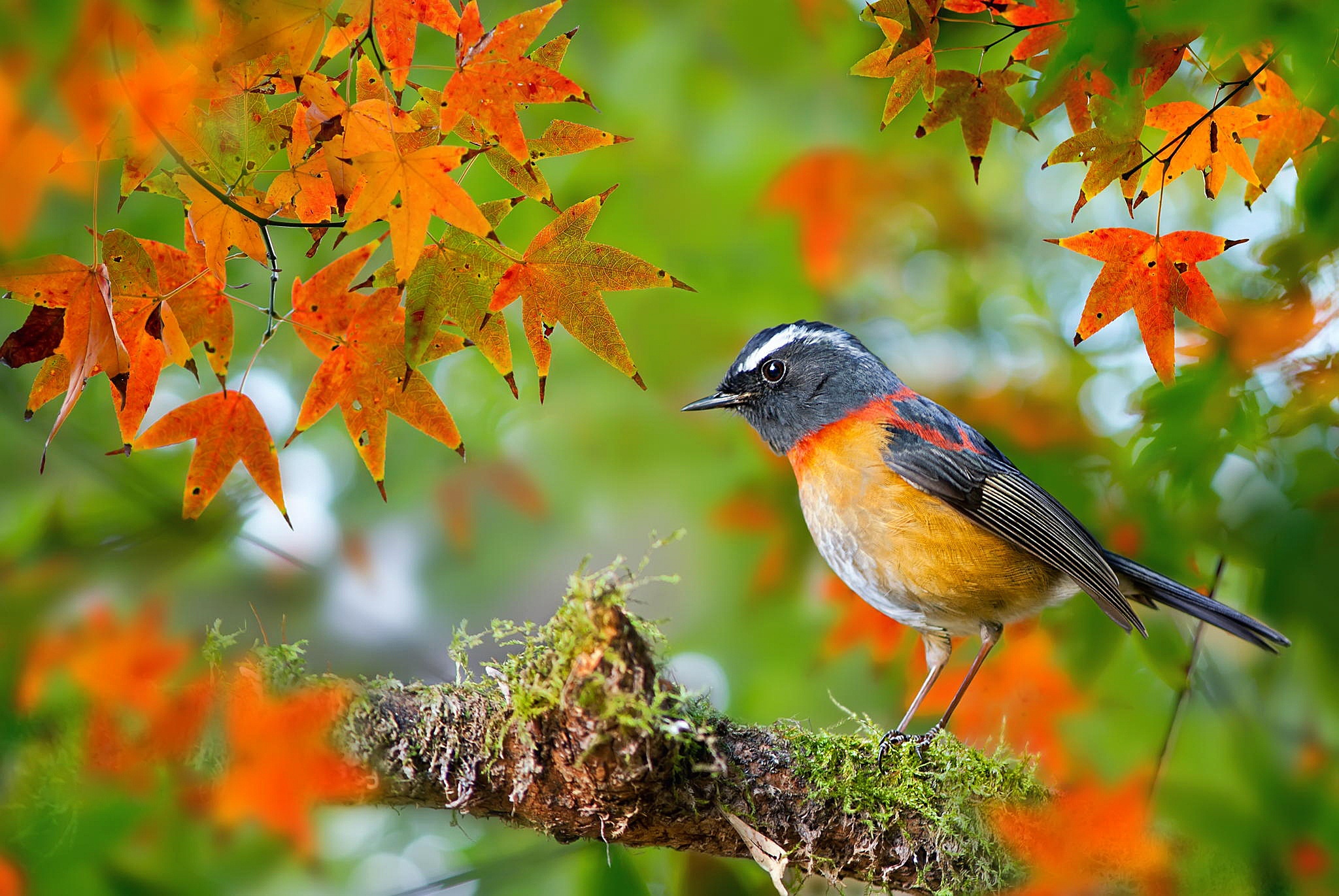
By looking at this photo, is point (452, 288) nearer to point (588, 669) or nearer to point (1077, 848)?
point (588, 669)

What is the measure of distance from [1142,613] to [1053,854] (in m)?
2.53

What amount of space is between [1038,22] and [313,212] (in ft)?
6.23

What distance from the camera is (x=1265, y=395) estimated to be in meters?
3.59

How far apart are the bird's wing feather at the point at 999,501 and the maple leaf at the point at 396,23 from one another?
2.15 metres

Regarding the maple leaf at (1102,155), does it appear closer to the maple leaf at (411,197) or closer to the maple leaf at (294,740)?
the maple leaf at (411,197)

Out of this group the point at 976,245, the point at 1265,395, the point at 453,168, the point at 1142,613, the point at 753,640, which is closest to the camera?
the point at 453,168

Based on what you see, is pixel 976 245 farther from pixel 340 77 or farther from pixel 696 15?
pixel 340 77

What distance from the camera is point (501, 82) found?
2.08m

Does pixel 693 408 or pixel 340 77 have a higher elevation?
pixel 340 77

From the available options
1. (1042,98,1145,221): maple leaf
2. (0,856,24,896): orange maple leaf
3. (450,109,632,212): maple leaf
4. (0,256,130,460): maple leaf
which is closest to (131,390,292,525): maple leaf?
(0,256,130,460): maple leaf

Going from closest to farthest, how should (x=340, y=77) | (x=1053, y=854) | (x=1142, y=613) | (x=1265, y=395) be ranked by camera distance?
1. (x=340, y=77)
2. (x=1053, y=854)
3. (x=1265, y=395)
4. (x=1142, y=613)

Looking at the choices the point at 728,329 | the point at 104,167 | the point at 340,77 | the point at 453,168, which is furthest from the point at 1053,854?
the point at 728,329

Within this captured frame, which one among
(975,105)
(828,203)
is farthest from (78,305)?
(828,203)

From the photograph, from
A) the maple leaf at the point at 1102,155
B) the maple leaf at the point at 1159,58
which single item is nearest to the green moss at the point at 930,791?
the maple leaf at the point at 1102,155
